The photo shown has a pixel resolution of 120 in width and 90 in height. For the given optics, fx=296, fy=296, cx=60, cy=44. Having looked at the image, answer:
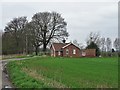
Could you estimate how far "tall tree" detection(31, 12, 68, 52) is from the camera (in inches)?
3812

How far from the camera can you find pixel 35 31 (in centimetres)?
9450

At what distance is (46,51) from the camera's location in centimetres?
10138

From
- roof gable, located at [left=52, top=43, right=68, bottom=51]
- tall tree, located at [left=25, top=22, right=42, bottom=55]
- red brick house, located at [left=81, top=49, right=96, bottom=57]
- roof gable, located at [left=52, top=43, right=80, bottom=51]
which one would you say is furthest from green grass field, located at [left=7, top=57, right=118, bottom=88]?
roof gable, located at [left=52, top=43, right=68, bottom=51]

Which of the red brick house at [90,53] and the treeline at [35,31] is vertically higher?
the treeline at [35,31]

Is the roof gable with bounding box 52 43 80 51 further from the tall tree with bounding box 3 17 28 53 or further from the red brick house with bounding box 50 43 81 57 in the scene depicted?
the tall tree with bounding box 3 17 28 53

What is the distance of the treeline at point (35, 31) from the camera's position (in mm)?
89688

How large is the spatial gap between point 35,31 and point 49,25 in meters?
6.53

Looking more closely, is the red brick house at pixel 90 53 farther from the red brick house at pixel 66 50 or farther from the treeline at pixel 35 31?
the treeline at pixel 35 31

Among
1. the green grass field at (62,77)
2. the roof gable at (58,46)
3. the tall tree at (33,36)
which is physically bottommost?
the green grass field at (62,77)

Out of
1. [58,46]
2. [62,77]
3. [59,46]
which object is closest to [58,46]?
[58,46]

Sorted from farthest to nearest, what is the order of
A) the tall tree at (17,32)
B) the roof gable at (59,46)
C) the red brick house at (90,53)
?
1. the roof gable at (59,46)
2. the red brick house at (90,53)
3. the tall tree at (17,32)

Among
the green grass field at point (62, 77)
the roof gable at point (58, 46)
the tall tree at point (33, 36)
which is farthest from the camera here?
the roof gable at point (58, 46)

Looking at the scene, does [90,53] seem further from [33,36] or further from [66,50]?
[33,36]

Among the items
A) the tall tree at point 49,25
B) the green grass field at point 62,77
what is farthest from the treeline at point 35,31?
the green grass field at point 62,77
